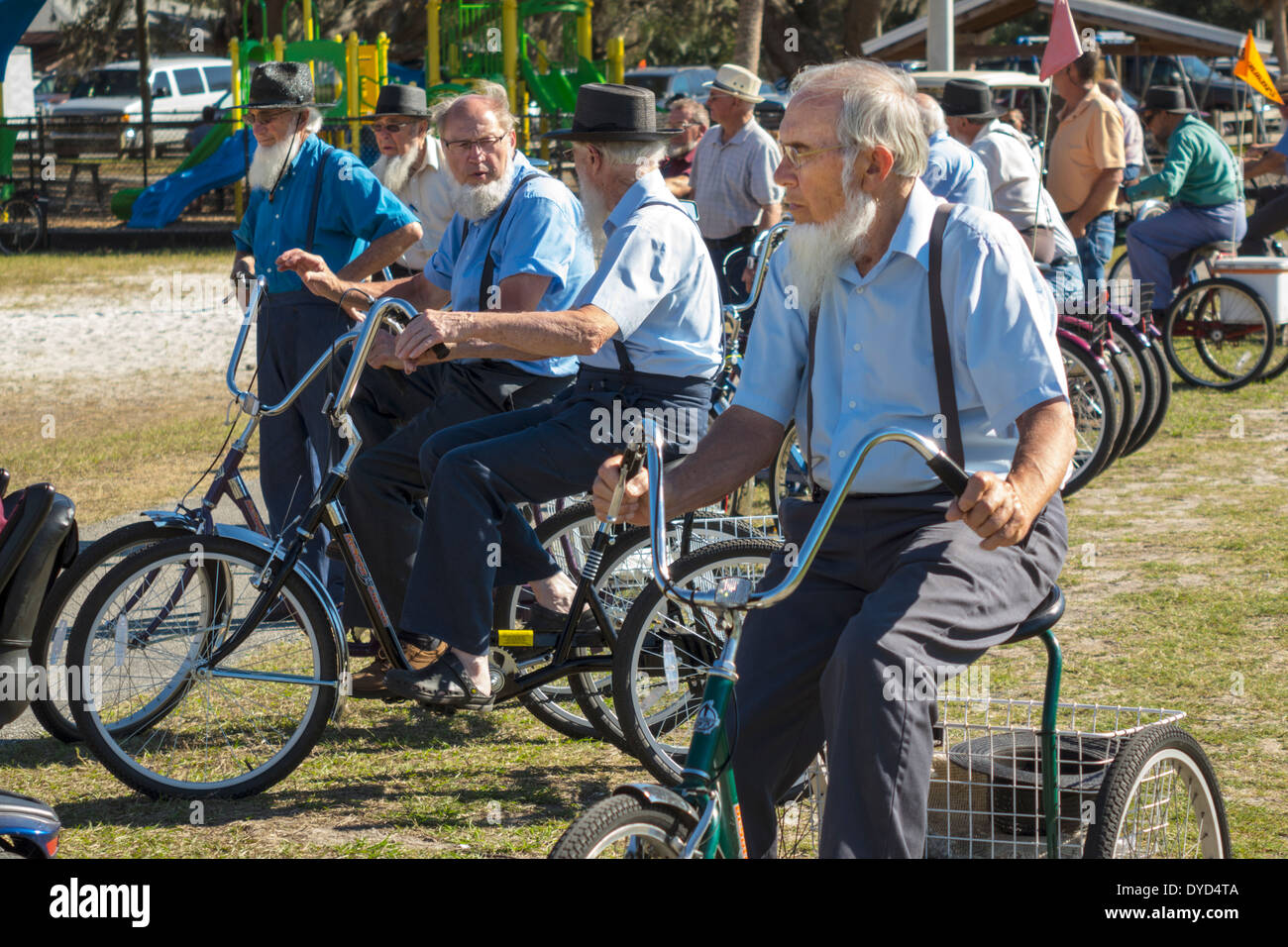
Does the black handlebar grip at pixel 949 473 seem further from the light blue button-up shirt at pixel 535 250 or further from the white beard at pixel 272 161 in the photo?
the white beard at pixel 272 161

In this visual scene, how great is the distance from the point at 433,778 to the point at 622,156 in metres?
1.89

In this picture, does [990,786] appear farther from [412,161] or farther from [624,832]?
[412,161]

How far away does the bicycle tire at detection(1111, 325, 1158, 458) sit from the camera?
26.5ft

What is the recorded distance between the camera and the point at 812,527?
2.48 m

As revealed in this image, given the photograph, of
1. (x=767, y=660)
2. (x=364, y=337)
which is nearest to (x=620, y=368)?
(x=364, y=337)

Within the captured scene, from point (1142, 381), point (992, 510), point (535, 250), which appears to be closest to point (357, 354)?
point (535, 250)

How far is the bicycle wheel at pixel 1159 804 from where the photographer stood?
2.83m

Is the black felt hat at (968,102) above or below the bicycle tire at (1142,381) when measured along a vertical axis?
above

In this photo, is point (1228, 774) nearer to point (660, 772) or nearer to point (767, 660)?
point (660, 772)

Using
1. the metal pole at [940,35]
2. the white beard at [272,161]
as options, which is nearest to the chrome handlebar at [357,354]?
the white beard at [272,161]

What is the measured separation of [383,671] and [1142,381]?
207 inches

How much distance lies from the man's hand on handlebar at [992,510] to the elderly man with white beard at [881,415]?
0.65 ft
